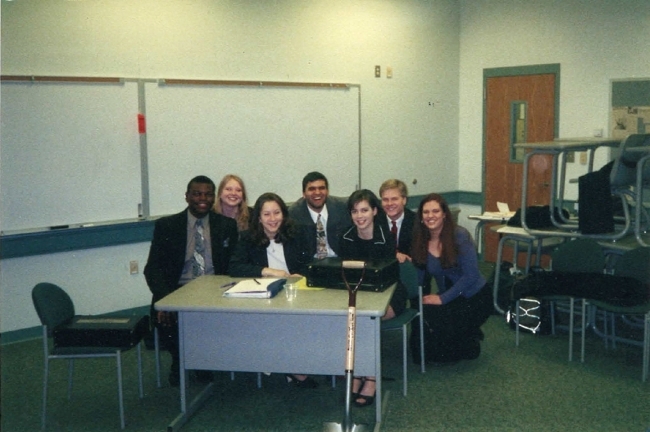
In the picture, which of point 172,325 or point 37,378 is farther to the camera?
point 37,378

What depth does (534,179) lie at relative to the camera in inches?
289

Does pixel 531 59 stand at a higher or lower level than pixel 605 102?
higher

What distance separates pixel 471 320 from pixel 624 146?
1.60m

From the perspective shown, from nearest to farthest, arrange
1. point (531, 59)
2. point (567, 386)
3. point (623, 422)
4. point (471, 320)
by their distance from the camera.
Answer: point (623, 422) < point (567, 386) < point (471, 320) < point (531, 59)

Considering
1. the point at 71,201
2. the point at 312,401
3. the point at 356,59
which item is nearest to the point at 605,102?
the point at 356,59

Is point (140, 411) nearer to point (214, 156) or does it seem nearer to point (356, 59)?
point (214, 156)

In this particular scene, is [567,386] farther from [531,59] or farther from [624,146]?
[531,59]

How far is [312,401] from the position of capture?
4211mm

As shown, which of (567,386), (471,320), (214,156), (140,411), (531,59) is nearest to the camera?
(140,411)

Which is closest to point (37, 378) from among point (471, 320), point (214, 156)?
point (214, 156)

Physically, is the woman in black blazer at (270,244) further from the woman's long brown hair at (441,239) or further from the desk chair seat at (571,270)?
the desk chair seat at (571,270)

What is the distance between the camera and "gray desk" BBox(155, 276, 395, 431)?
3.79 metres

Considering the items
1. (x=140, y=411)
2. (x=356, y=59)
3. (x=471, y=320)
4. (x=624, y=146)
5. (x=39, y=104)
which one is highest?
(x=356, y=59)

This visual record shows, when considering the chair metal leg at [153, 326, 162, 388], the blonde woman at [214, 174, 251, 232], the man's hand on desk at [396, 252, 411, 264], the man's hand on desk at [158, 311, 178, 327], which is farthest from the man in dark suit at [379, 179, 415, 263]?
the chair metal leg at [153, 326, 162, 388]
